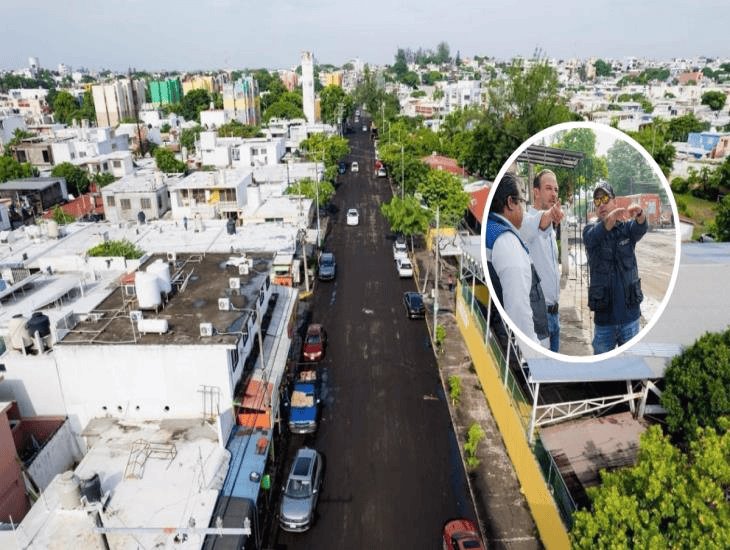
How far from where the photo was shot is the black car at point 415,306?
27203mm

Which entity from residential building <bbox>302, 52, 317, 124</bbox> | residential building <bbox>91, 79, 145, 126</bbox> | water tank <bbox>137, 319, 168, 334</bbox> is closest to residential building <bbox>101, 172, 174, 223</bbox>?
water tank <bbox>137, 319, 168, 334</bbox>

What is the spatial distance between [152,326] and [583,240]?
1387 centimetres

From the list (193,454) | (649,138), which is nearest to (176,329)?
(193,454)

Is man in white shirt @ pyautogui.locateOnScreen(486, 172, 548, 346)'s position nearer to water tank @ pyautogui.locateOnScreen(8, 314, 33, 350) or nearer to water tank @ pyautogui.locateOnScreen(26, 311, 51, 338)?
water tank @ pyautogui.locateOnScreen(26, 311, 51, 338)

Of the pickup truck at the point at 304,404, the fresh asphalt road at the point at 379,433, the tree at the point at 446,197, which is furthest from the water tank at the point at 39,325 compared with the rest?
the tree at the point at 446,197

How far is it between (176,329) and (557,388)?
39.5ft

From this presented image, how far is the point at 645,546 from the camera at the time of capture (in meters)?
8.04

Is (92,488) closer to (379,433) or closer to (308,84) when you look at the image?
(379,433)

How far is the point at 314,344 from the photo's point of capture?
77.4ft

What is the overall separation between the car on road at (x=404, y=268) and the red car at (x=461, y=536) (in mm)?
19603

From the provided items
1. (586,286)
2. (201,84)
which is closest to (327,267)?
(586,286)

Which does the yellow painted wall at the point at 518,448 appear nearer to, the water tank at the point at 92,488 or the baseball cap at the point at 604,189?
the baseball cap at the point at 604,189

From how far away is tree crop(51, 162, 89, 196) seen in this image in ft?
167

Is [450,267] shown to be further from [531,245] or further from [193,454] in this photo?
[531,245]
